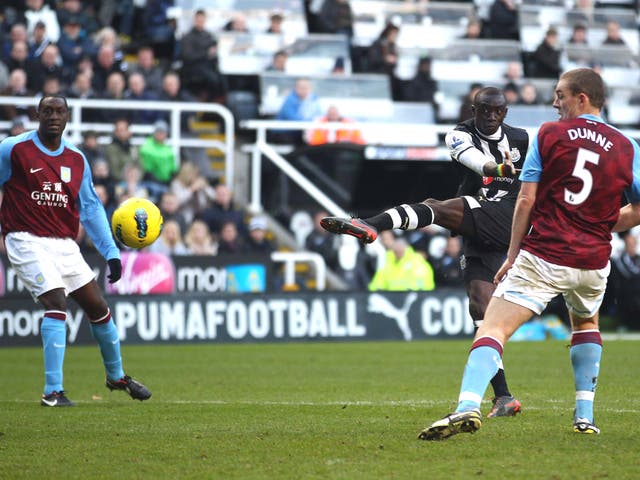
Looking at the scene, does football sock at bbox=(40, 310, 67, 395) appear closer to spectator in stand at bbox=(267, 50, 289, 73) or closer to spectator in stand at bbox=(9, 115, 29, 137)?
spectator in stand at bbox=(9, 115, 29, 137)

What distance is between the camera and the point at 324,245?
69.1 ft

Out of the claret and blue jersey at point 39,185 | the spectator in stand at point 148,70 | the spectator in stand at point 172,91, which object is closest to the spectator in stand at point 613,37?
the spectator in stand at point 172,91

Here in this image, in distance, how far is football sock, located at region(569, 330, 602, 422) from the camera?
25.7 ft

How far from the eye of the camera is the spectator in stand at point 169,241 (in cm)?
1905

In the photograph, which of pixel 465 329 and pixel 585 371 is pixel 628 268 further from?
pixel 585 371

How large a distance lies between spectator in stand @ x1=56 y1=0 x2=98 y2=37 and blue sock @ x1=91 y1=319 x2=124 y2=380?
1261 centimetres

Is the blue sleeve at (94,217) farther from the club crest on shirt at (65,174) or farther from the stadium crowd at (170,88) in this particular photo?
the stadium crowd at (170,88)

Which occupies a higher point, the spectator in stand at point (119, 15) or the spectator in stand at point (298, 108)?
the spectator in stand at point (119, 15)

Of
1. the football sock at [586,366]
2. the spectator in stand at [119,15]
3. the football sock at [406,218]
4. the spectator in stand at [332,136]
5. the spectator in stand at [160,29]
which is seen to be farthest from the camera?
the spectator in stand at [119,15]

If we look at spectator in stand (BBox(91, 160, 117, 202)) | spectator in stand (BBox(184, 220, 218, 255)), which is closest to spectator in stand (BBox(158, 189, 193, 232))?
spectator in stand (BBox(184, 220, 218, 255))

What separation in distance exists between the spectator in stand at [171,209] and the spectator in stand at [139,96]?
2.11 meters

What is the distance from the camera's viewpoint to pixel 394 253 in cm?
2000

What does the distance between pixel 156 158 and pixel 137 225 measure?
9.88m

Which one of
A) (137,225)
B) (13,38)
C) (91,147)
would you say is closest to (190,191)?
(91,147)
